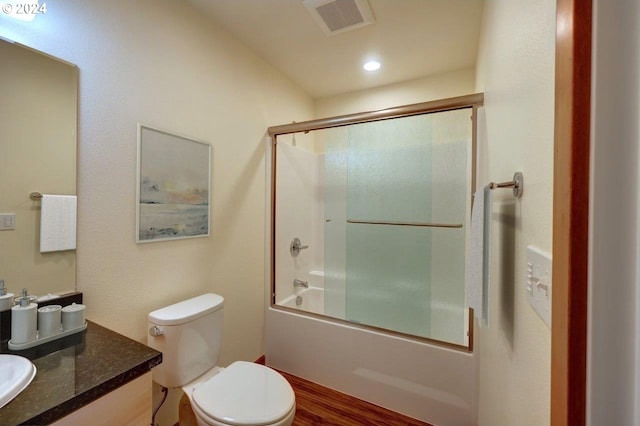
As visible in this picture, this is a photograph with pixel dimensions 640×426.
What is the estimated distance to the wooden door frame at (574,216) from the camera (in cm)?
38

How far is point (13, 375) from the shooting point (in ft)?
2.72

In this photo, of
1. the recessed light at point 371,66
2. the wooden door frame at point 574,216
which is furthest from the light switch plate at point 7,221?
the recessed light at point 371,66

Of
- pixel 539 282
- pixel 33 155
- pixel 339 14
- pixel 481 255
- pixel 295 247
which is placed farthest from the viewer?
pixel 295 247

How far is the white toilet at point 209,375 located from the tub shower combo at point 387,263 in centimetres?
71

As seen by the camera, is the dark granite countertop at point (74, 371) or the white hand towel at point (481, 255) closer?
the dark granite countertop at point (74, 371)

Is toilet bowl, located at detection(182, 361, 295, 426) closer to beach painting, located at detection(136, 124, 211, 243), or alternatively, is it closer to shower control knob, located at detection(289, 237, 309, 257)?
beach painting, located at detection(136, 124, 211, 243)

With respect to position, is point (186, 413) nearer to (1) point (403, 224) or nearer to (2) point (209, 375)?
(2) point (209, 375)

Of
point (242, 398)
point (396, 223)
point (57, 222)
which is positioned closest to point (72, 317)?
point (57, 222)

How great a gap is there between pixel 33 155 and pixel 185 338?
3.43 feet

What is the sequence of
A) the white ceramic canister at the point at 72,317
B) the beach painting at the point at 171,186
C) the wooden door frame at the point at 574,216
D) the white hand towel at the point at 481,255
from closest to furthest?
the wooden door frame at the point at 574,216
the white hand towel at the point at 481,255
the white ceramic canister at the point at 72,317
the beach painting at the point at 171,186

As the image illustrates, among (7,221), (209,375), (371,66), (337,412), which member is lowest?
(337,412)

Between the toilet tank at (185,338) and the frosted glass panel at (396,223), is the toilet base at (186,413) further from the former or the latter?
the frosted glass panel at (396,223)

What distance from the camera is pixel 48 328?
104cm

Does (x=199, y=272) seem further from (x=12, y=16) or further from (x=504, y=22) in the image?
(x=504, y=22)
